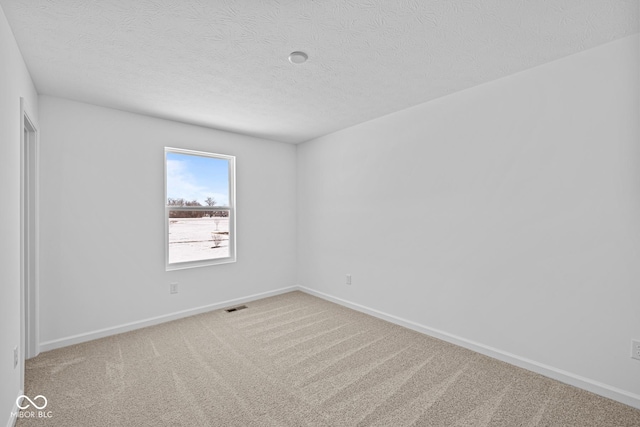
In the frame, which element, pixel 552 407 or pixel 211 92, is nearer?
pixel 552 407

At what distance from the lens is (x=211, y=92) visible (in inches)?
106

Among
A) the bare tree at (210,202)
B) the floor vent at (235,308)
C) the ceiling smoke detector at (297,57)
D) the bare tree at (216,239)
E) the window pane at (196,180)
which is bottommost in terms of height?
the floor vent at (235,308)

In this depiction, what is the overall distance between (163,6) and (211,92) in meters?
1.12

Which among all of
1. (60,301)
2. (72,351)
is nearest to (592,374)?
(72,351)

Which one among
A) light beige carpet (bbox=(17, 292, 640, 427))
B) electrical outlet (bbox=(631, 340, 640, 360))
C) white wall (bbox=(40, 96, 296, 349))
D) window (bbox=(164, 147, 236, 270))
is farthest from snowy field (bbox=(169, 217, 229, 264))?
electrical outlet (bbox=(631, 340, 640, 360))

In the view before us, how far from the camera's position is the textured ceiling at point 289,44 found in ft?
5.33

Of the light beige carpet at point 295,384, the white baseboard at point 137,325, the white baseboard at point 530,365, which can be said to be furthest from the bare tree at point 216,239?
the white baseboard at point 530,365

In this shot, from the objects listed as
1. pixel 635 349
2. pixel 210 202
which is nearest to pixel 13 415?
pixel 210 202

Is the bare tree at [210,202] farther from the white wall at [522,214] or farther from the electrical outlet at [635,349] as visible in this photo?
the electrical outlet at [635,349]

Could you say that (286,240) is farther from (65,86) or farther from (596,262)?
(596,262)

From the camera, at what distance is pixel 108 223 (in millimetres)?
3070

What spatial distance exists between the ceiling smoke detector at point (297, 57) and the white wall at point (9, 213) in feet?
5.38

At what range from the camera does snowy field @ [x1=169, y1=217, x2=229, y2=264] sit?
3.63 metres

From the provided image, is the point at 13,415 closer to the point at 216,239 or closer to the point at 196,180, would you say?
the point at 216,239
